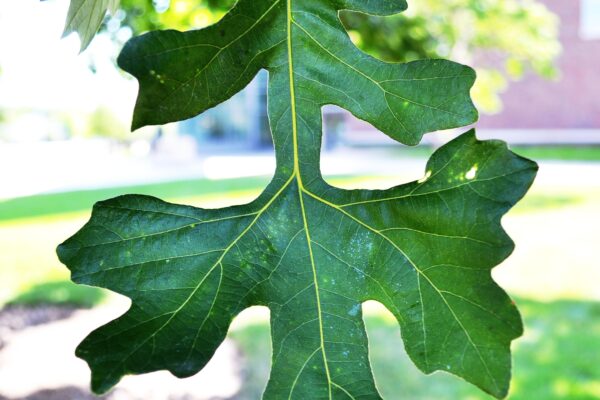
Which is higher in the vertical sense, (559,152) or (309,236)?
(559,152)

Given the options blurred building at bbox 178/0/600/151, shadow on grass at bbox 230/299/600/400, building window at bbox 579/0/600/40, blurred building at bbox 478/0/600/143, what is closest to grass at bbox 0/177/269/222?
shadow on grass at bbox 230/299/600/400

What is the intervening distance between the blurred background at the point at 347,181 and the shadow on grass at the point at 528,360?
0.01 metres

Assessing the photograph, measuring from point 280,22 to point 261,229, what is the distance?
214 mm

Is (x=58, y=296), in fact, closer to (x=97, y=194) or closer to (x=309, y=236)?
(x=97, y=194)

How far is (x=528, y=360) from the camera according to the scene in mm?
3977

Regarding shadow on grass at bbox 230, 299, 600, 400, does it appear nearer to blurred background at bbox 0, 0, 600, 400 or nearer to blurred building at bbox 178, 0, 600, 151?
blurred background at bbox 0, 0, 600, 400

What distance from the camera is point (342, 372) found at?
664mm

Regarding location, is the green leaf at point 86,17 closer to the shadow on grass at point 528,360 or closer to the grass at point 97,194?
the shadow on grass at point 528,360

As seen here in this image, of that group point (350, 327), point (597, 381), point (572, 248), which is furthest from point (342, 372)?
point (572, 248)

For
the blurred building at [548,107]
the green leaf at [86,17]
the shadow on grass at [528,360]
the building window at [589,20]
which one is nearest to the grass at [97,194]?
the shadow on grass at [528,360]

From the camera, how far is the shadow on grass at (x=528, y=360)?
3545 millimetres

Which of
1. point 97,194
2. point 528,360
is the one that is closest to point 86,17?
point 528,360

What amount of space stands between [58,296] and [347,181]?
584cm

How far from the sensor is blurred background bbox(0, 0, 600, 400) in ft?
12.3
